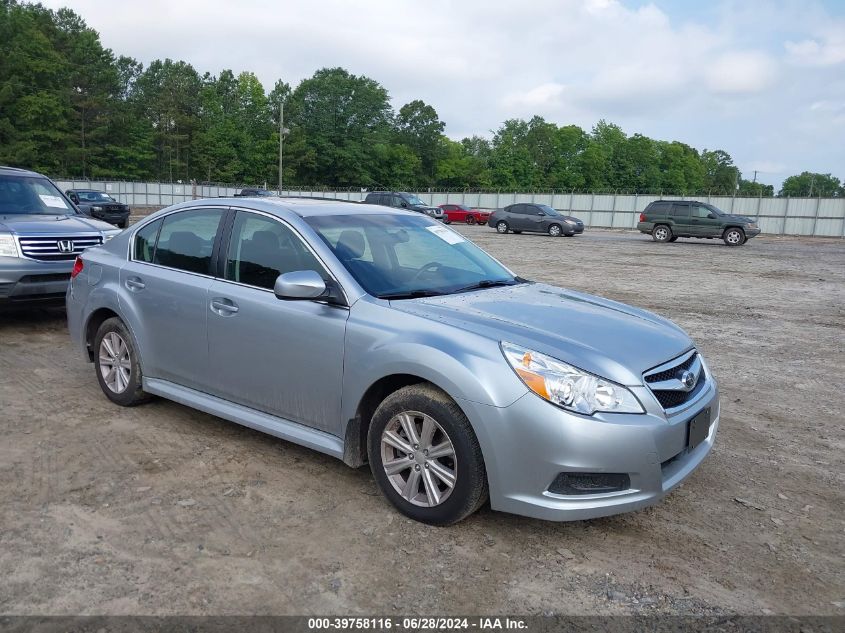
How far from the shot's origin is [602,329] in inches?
146

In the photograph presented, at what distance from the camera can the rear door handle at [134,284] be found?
4.96 meters

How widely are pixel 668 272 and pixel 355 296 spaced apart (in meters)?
14.7

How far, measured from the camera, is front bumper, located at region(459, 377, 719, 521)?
3096 mm

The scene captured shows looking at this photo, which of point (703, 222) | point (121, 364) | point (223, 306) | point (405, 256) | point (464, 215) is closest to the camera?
point (223, 306)

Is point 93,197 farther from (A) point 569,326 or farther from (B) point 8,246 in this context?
(A) point 569,326

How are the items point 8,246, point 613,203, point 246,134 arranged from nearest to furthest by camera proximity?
point 8,246 < point 613,203 < point 246,134

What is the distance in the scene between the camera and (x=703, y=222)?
97.5 feet

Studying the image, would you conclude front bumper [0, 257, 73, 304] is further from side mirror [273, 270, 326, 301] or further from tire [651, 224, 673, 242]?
tire [651, 224, 673, 242]

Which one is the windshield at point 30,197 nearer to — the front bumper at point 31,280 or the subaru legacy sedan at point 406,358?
the front bumper at point 31,280

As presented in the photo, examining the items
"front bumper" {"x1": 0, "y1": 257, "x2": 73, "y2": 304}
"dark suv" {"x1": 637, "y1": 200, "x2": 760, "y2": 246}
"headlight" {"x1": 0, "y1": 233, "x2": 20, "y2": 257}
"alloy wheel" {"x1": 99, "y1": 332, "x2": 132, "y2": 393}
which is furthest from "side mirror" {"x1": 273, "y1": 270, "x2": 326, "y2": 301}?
"dark suv" {"x1": 637, "y1": 200, "x2": 760, "y2": 246}

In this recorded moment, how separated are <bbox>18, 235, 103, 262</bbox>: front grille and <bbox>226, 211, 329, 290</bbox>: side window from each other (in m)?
4.42

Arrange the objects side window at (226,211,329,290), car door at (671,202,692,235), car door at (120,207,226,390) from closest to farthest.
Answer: side window at (226,211,329,290) → car door at (120,207,226,390) → car door at (671,202,692,235)

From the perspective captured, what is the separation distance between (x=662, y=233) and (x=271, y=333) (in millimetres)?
29287

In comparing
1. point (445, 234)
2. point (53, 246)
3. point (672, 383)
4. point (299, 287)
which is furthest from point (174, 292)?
point (53, 246)
